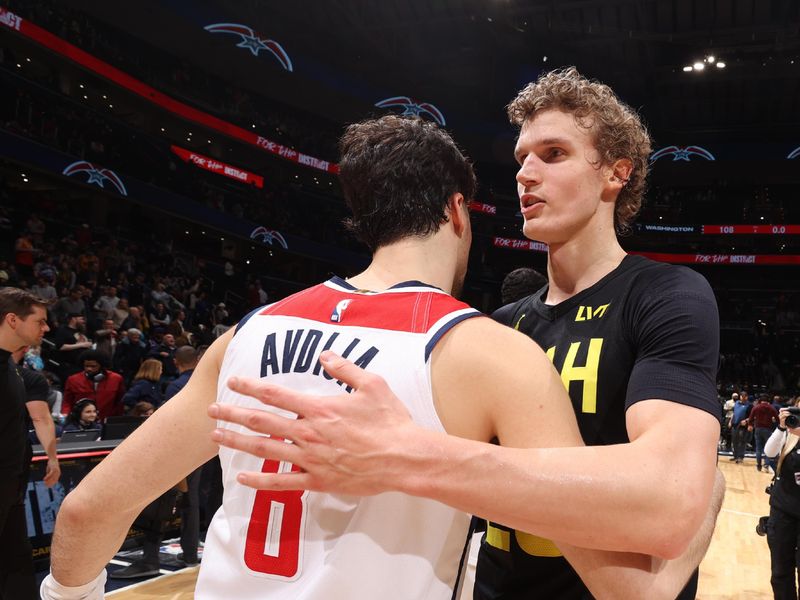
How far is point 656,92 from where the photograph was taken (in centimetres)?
2522

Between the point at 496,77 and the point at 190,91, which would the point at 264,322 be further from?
the point at 496,77

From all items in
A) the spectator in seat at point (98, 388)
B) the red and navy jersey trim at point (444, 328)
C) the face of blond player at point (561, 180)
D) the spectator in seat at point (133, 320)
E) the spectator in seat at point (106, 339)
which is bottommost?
the spectator in seat at point (98, 388)

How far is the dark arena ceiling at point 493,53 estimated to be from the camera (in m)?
19.6

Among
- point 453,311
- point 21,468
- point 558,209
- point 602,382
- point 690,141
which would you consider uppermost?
point 690,141

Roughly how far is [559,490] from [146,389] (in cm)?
738

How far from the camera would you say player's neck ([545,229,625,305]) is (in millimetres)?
1960

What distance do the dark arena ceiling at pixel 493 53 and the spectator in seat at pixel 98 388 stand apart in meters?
12.2

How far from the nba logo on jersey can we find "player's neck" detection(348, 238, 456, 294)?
96mm

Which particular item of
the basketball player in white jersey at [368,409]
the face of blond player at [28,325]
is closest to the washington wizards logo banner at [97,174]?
the face of blond player at [28,325]

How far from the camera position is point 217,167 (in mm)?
21391

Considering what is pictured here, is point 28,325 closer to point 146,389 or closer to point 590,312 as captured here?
point 146,389

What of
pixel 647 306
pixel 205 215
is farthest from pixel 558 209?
pixel 205 215

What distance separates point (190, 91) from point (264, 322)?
847 inches

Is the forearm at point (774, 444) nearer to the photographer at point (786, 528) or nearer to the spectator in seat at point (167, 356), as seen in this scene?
the photographer at point (786, 528)
